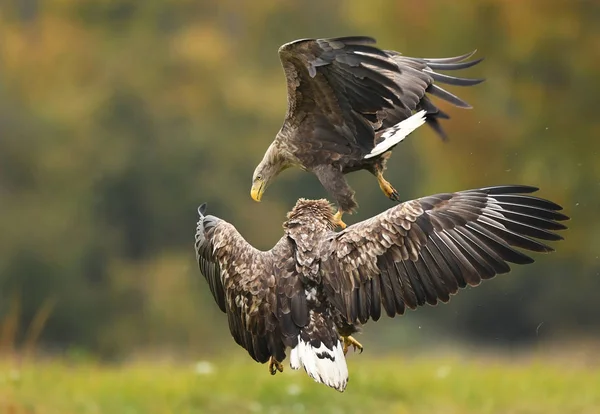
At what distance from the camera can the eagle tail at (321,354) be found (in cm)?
630

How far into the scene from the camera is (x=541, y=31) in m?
17.9

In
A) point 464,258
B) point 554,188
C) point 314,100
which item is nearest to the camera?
point 464,258

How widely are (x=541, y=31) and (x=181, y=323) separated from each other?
39.2ft

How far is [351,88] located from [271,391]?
13.0 feet

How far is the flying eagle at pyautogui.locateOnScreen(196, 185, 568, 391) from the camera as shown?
20.7 feet

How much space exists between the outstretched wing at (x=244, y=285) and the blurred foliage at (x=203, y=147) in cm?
1083

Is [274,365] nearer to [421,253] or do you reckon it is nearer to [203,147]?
[421,253]

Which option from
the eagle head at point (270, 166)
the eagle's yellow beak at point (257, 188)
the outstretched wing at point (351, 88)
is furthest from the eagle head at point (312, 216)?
the eagle's yellow beak at point (257, 188)

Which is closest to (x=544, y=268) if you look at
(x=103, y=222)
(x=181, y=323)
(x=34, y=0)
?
(x=181, y=323)

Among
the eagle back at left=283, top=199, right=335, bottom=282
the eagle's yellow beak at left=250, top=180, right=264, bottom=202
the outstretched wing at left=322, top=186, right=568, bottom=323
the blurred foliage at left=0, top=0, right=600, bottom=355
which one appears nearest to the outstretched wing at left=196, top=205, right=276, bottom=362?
the eagle back at left=283, top=199, right=335, bottom=282

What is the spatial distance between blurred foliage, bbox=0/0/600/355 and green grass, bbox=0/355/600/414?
666cm

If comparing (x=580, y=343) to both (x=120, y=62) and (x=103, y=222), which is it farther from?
(x=120, y=62)

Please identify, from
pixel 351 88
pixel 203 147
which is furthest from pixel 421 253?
pixel 203 147

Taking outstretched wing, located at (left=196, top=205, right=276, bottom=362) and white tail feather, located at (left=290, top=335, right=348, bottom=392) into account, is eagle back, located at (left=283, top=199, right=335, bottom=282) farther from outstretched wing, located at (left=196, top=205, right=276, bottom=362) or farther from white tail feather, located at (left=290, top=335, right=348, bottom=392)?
white tail feather, located at (left=290, top=335, right=348, bottom=392)
